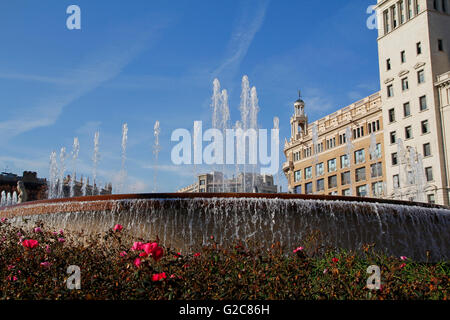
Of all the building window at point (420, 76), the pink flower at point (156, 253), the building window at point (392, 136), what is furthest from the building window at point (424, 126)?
the pink flower at point (156, 253)

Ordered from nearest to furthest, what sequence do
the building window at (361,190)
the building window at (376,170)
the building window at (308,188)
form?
1. the building window at (376,170)
2. the building window at (361,190)
3. the building window at (308,188)

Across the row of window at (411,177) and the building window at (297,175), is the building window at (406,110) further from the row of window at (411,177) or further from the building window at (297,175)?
the building window at (297,175)

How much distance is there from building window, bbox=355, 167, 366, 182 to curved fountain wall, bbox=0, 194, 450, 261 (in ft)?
143

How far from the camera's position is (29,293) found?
177 inches

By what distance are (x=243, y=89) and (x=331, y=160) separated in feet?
92.6

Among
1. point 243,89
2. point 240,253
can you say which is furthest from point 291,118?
point 240,253

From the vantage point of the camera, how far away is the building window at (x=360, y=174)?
173 feet

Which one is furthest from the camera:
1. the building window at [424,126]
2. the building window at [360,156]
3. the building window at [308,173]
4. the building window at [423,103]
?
the building window at [308,173]

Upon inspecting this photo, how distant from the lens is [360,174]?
53250 millimetres

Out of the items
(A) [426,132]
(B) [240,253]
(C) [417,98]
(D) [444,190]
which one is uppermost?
(C) [417,98]

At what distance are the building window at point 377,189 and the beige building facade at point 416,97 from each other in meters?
1.88

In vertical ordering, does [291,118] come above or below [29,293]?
above
